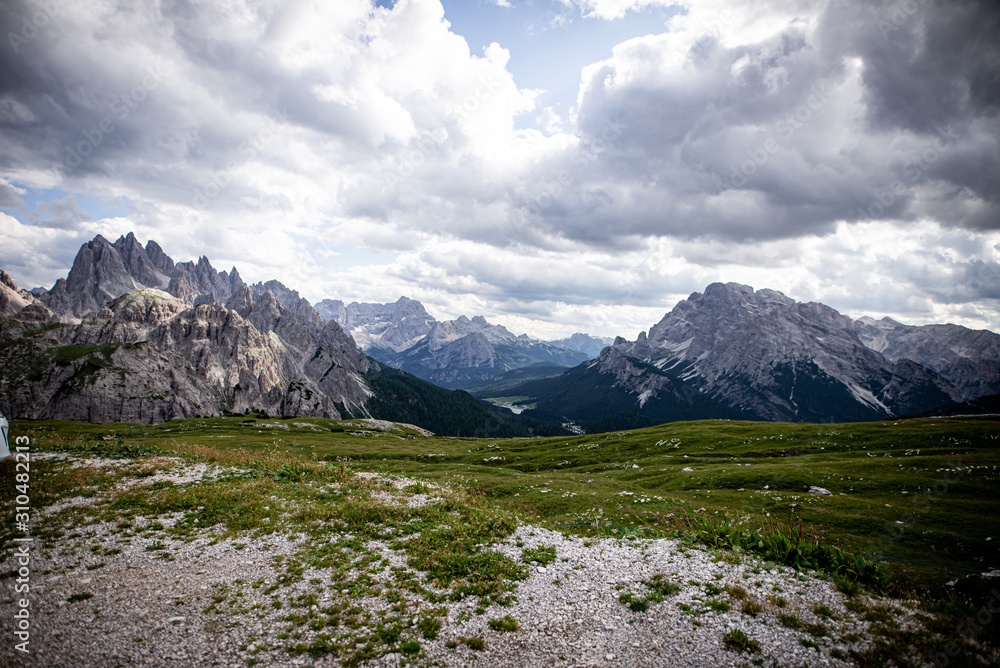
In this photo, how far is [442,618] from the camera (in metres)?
14.3

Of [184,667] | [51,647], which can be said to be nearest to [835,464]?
[184,667]

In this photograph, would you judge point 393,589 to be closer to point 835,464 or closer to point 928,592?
point 928,592

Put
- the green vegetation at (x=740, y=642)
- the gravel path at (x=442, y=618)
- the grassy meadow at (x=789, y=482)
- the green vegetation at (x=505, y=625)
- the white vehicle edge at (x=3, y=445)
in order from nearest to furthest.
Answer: the gravel path at (x=442, y=618)
the green vegetation at (x=740, y=642)
the green vegetation at (x=505, y=625)
the white vehicle edge at (x=3, y=445)
the grassy meadow at (x=789, y=482)

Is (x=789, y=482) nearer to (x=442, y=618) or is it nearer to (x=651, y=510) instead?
(x=651, y=510)

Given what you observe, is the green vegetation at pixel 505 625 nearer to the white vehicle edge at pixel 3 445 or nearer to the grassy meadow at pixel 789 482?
the grassy meadow at pixel 789 482

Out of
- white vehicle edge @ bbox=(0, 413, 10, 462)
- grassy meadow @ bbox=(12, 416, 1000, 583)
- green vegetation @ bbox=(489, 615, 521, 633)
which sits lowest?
grassy meadow @ bbox=(12, 416, 1000, 583)

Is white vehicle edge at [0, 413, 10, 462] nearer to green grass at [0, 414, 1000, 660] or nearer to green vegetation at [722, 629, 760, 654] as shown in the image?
green grass at [0, 414, 1000, 660]

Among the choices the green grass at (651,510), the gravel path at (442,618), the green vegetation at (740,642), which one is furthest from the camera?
the green grass at (651,510)

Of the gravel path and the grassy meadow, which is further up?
the gravel path

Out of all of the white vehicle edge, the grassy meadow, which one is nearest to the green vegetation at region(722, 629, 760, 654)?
the grassy meadow

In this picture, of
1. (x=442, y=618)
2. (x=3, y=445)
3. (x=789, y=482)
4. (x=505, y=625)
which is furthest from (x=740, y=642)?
(x=3, y=445)

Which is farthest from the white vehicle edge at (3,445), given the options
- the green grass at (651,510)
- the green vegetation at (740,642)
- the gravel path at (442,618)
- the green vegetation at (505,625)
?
the green vegetation at (740,642)

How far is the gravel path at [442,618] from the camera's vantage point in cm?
1230

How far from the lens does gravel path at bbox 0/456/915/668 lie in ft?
40.4
